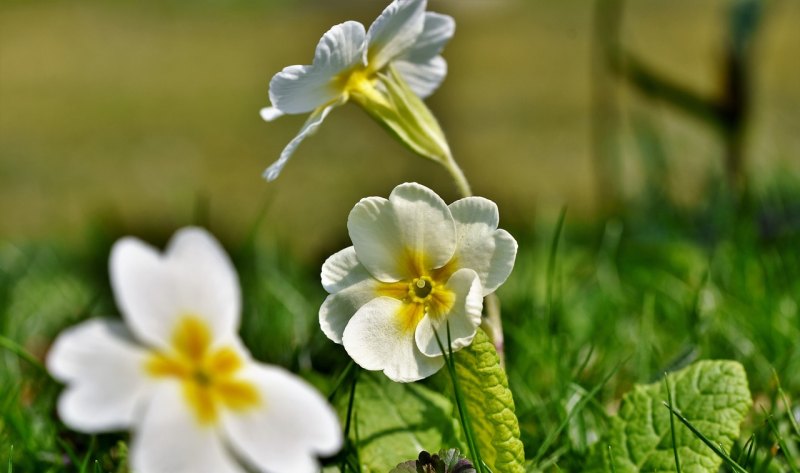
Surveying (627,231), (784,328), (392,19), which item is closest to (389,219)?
(392,19)

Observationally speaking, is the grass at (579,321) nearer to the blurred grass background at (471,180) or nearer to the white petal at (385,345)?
the blurred grass background at (471,180)

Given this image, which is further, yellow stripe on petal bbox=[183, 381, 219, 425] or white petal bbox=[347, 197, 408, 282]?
white petal bbox=[347, 197, 408, 282]

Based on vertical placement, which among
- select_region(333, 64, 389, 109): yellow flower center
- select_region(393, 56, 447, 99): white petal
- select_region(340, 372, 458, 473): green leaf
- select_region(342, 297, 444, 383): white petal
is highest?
select_region(333, 64, 389, 109): yellow flower center

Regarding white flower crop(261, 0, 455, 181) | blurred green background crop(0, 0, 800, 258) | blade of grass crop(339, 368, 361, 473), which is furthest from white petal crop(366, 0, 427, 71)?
blurred green background crop(0, 0, 800, 258)

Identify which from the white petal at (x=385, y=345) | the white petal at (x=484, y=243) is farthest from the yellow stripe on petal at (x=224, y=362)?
the white petal at (x=484, y=243)

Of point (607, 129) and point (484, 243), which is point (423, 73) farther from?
point (607, 129)

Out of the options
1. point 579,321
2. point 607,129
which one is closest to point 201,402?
point 579,321

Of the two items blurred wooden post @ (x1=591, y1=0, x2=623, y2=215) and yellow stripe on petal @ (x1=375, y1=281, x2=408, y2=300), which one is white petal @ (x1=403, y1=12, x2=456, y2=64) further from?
blurred wooden post @ (x1=591, y1=0, x2=623, y2=215)
